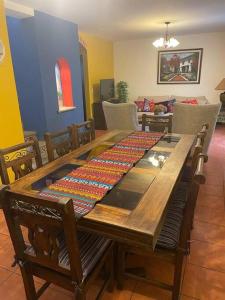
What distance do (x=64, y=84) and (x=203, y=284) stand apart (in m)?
4.10

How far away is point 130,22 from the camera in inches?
170

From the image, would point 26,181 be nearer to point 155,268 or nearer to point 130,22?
point 155,268

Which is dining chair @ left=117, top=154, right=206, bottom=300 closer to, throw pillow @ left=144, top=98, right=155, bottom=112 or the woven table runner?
the woven table runner

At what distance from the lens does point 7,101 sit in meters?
2.56

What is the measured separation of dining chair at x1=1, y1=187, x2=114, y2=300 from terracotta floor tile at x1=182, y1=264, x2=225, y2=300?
656 millimetres

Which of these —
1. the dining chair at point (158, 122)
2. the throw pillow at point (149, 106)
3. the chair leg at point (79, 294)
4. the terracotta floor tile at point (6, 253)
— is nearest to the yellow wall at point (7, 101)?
the terracotta floor tile at point (6, 253)

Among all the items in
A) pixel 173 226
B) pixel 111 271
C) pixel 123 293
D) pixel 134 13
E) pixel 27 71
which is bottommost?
pixel 123 293

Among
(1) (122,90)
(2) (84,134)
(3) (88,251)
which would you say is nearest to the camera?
(3) (88,251)

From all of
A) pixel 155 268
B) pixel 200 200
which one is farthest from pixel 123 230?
pixel 200 200

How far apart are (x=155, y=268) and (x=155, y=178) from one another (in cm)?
74

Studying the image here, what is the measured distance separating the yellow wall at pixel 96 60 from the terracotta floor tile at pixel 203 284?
4914 mm

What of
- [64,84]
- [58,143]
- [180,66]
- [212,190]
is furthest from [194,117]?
[180,66]

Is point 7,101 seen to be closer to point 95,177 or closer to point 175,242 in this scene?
point 95,177

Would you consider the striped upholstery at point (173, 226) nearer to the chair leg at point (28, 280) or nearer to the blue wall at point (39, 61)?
the chair leg at point (28, 280)
